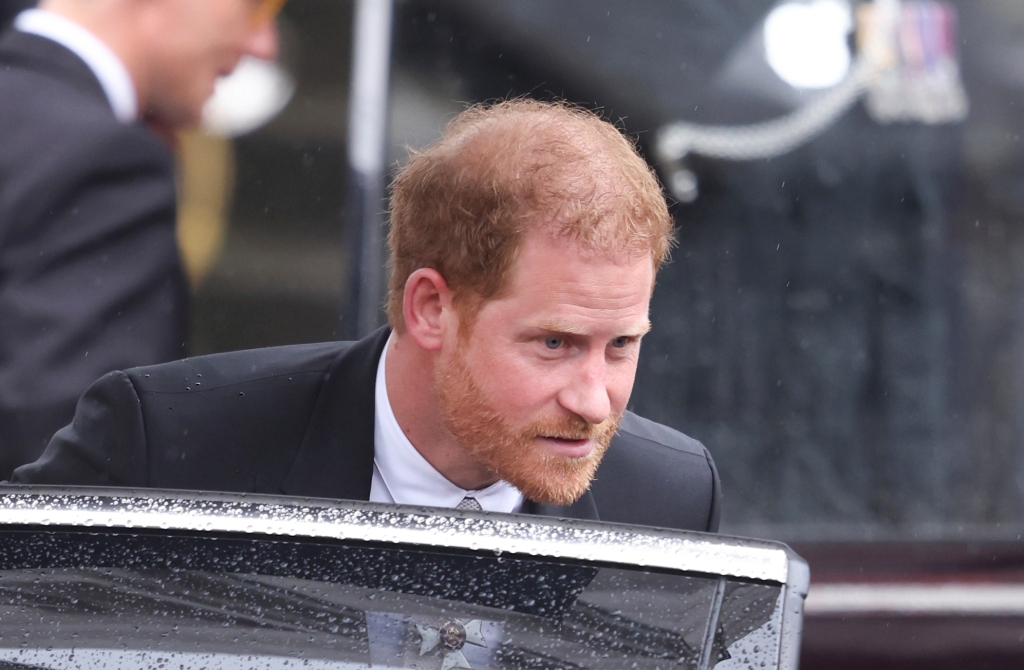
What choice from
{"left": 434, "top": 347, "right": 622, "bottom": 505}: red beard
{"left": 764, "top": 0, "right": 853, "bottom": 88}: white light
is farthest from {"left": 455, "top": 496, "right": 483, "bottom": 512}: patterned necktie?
{"left": 764, "top": 0, "right": 853, "bottom": 88}: white light

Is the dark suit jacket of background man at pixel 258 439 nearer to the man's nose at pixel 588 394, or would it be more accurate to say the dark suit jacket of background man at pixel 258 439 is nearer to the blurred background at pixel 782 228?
the man's nose at pixel 588 394

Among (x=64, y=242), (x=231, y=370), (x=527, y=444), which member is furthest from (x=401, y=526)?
(x=64, y=242)

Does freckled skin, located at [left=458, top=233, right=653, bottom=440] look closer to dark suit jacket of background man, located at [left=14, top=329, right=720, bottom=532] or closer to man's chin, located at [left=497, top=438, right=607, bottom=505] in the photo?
man's chin, located at [left=497, top=438, right=607, bottom=505]

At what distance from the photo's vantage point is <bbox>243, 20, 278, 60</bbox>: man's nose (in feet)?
15.7

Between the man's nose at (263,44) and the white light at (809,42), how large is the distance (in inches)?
74.1

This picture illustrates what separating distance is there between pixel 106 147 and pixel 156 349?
731mm

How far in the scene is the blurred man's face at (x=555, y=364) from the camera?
214 cm

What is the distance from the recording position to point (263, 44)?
4.80m

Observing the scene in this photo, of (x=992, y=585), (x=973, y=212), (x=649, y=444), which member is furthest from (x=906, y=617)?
(x=649, y=444)

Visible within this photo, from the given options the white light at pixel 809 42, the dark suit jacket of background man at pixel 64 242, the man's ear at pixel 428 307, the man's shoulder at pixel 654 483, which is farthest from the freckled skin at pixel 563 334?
the white light at pixel 809 42

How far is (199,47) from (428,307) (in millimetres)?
2805

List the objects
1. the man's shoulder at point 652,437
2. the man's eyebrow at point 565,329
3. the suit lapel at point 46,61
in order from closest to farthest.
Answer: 1. the man's eyebrow at point 565,329
2. the man's shoulder at point 652,437
3. the suit lapel at point 46,61

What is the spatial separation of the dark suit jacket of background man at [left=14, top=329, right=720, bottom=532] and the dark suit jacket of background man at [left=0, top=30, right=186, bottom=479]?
6.23ft

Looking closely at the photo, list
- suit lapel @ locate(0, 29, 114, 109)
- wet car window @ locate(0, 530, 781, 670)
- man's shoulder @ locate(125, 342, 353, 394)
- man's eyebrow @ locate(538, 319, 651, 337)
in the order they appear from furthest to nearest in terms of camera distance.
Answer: suit lapel @ locate(0, 29, 114, 109) < man's shoulder @ locate(125, 342, 353, 394) < man's eyebrow @ locate(538, 319, 651, 337) < wet car window @ locate(0, 530, 781, 670)
